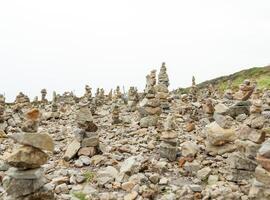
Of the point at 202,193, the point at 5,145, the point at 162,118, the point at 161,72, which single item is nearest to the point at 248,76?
the point at 161,72

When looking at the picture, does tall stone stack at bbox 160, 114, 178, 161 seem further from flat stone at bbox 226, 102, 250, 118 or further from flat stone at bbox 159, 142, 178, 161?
flat stone at bbox 226, 102, 250, 118

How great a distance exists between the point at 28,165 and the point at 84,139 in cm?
652

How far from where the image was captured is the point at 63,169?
1802 centimetres

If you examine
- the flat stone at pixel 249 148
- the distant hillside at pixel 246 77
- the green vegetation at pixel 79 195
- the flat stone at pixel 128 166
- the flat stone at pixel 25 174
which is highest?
the distant hillside at pixel 246 77

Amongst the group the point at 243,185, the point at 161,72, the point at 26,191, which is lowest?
the point at 243,185

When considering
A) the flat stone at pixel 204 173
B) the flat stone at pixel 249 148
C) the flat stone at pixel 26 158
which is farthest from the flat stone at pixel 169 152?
the flat stone at pixel 26 158

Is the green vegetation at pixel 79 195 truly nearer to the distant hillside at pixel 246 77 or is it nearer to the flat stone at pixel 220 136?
the flat stone at pixel 220 136

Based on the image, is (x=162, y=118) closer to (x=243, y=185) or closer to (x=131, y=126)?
(x=131, y=126)

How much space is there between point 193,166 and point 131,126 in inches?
373

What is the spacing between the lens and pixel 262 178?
46.5ft

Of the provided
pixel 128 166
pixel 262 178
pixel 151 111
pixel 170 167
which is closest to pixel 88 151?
pixel 128 166

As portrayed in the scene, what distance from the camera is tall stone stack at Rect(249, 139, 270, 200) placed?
552 inches

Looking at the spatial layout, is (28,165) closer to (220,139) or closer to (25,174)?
(25,174)

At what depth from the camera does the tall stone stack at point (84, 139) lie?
64.8 ft
